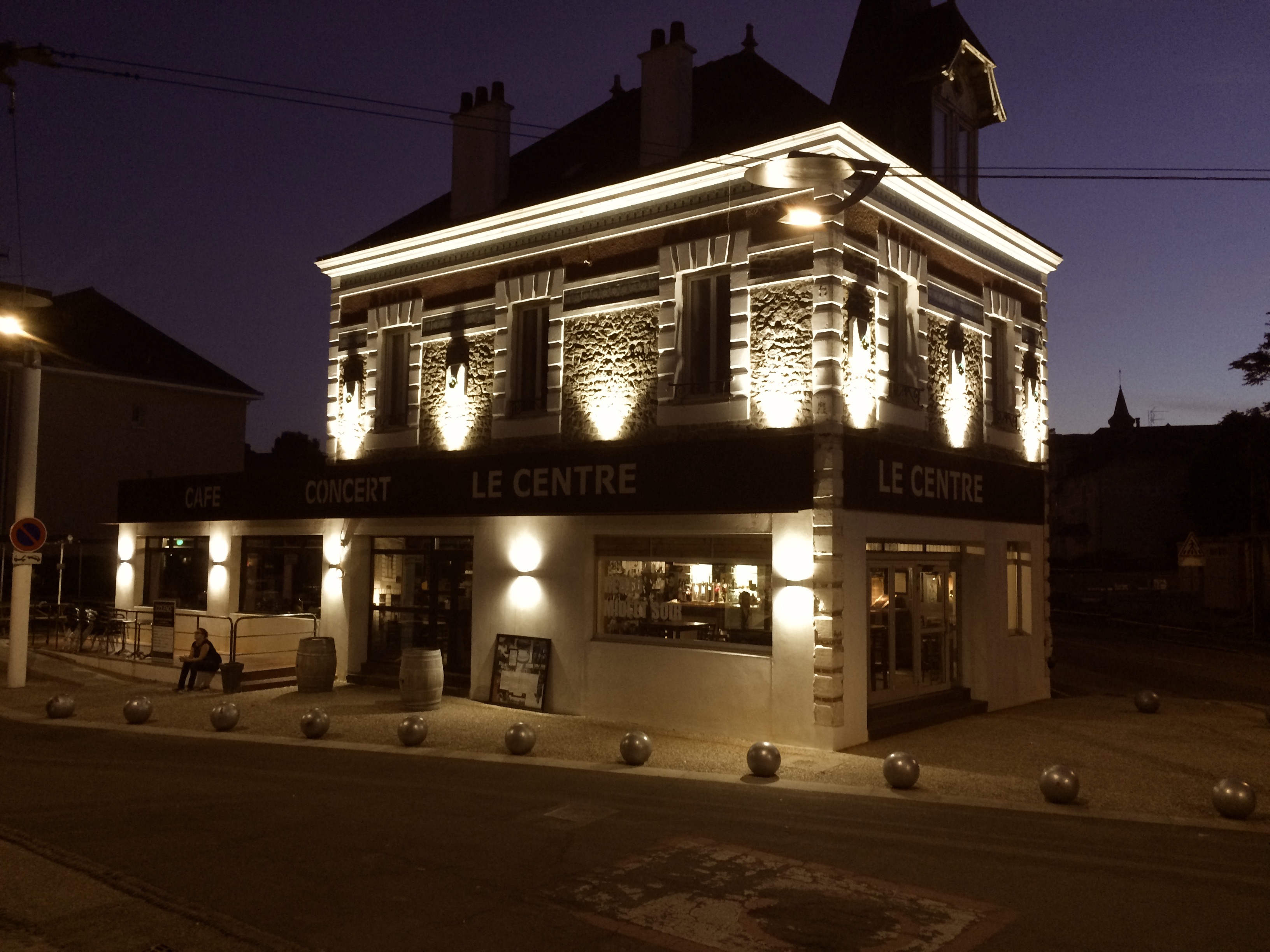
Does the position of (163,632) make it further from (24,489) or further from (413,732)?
(413,732)

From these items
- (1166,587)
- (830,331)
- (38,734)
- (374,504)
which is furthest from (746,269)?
(1166,587)

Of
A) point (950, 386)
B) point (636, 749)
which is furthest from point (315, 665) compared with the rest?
point (950, 386)

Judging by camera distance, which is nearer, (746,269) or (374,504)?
(746,269)

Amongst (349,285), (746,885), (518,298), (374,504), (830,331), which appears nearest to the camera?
(746,885)

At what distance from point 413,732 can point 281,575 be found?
978 cm

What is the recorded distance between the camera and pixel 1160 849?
8.84 meters

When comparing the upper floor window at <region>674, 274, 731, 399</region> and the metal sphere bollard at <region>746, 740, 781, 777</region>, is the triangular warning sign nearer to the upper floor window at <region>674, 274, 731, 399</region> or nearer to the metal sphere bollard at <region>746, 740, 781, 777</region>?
the upper floor window at <region>674, 274, 731, 399</region>

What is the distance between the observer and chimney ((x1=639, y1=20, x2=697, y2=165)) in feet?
55.4

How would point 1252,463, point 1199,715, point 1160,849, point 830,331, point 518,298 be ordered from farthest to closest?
1. point 1252,463
2. point 518,298
3. point 1199,715
4. point 830,331
5. point 1160,849

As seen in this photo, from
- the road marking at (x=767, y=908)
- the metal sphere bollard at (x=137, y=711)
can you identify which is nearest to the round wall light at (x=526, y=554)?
the metal sphere bollard at (x=137, y=711)

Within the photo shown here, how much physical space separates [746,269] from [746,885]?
31.2ft

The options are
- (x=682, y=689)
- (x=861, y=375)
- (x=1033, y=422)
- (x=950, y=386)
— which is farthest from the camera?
(x=1033, y=422)

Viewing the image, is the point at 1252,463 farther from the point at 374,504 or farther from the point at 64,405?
the point at 64,405

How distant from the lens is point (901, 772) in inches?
434
